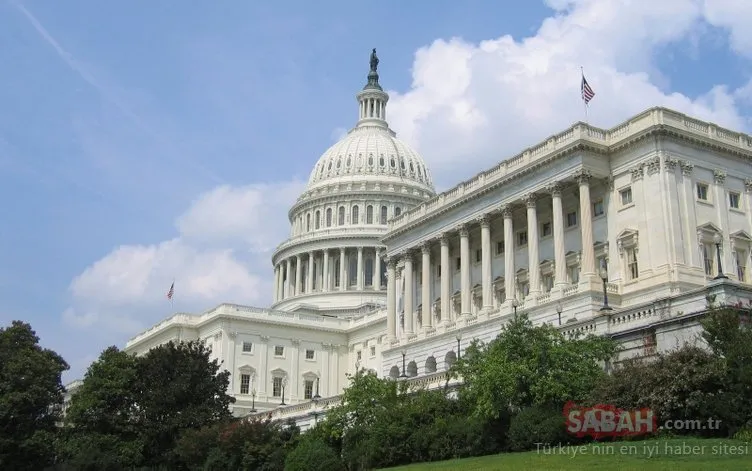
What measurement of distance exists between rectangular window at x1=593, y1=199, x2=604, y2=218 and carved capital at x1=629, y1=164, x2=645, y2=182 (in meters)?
3.91

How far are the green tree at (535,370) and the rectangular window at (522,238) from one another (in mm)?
33710

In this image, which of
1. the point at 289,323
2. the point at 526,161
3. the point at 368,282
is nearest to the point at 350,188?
the point at 368,282

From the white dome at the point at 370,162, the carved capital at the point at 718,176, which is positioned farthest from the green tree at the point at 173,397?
the white dome at the point at 370,162

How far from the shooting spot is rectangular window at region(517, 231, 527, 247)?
252 ft

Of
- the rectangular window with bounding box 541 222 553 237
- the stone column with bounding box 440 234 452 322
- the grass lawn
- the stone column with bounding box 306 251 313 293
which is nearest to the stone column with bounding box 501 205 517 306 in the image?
the rectangular window with bounding box 541 222 553 237

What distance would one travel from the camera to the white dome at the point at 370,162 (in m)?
154

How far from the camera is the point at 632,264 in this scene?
65750 millimetres

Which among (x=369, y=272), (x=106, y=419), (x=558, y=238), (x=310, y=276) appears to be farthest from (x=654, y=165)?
(x=310, y=276)

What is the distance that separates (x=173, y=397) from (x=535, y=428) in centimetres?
3855

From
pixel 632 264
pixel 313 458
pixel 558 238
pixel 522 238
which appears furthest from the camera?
pixel 522 238

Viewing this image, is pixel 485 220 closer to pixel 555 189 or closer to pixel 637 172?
pixel 555 189

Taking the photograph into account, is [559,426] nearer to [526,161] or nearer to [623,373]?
[623,373]

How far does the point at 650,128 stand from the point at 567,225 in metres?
11.0

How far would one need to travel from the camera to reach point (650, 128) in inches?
2547
